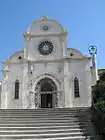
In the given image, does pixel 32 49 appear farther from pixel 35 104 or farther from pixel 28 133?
pixel 28 133

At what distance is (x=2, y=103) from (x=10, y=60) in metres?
5.32

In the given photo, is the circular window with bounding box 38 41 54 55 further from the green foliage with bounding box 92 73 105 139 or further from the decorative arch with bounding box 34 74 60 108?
the green foliage with bounding box 92 73 105 139

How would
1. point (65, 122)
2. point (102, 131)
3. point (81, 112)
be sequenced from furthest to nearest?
point (81, 112) → point (65, 122) → point (102, 131)

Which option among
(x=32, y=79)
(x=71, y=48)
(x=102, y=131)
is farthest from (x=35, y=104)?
(x=102, y=131)

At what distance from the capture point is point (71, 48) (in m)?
24.7

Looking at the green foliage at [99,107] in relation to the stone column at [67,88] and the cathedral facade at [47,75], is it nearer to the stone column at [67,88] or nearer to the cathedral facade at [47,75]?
the stone column at [67,88]

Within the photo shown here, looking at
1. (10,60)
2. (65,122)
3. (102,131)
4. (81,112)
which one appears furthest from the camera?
(10,60)

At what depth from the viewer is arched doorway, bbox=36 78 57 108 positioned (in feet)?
76.5

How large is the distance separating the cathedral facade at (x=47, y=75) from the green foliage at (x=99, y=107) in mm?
11850

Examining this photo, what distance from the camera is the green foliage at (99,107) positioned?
9438mm

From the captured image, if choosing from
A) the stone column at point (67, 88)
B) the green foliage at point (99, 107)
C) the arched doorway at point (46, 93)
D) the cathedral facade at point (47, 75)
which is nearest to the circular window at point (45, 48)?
the cathedral facade at point (47, 75)

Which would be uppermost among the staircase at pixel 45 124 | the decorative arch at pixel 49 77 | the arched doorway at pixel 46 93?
the decorative arch at pixel 49 77

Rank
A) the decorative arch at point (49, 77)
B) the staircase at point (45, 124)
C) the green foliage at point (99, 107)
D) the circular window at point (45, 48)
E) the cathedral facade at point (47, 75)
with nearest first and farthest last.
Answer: the green foliage at point (99, 107) < the staircase at point (45, 124) < the cathedral facade at point (47, 75) < the decorative arch at point (49, 77) < the circular window at point (45, 48)

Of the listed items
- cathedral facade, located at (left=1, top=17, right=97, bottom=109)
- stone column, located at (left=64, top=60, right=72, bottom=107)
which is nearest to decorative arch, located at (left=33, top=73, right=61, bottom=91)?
cathedral facade, located at (left=1, top=17, right=97, bottom=109)
